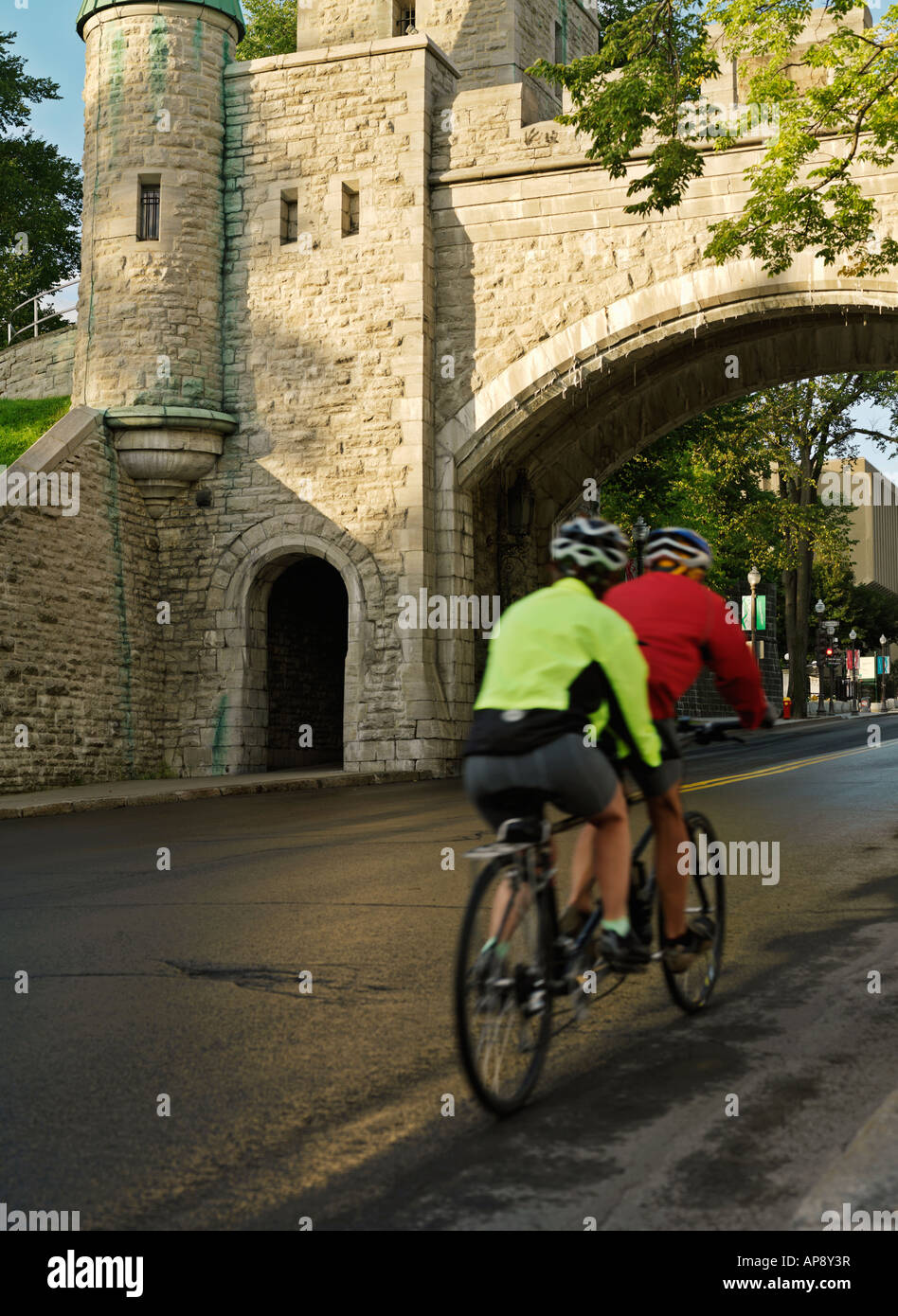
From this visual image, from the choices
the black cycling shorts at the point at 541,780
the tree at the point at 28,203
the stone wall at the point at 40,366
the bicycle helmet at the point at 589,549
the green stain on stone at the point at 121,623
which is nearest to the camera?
the black cycling shorts at the point at 541,780

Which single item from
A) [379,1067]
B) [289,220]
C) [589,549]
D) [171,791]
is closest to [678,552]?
[589,549]

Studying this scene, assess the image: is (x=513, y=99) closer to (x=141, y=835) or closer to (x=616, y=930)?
(x=141, y=835)

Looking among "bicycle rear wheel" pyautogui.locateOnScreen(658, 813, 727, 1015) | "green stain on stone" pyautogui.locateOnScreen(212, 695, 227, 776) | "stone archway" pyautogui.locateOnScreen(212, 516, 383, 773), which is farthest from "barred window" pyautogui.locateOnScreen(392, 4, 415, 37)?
"bicycle rear wheel" pyautogui.locateOnScreen(658, 813, 727, 1015)

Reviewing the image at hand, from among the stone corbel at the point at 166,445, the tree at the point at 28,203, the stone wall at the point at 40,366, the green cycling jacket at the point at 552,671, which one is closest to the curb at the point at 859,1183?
the green cycling jacket at the point at 552,671

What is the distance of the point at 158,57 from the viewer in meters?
22.3

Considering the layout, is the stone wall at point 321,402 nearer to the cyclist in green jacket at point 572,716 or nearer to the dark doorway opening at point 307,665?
the dark doorway opening at point 307,665

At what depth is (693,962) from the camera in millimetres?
5004

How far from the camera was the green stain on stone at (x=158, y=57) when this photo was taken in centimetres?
2223

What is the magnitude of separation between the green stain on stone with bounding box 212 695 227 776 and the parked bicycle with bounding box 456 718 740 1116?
59.2 feet

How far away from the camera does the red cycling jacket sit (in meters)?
4.87

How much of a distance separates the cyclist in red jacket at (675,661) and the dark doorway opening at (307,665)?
18.8 meters

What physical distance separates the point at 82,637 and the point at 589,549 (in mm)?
16486

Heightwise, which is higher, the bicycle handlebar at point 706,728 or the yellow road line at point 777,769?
the bicycle handlebar at point 706,728
